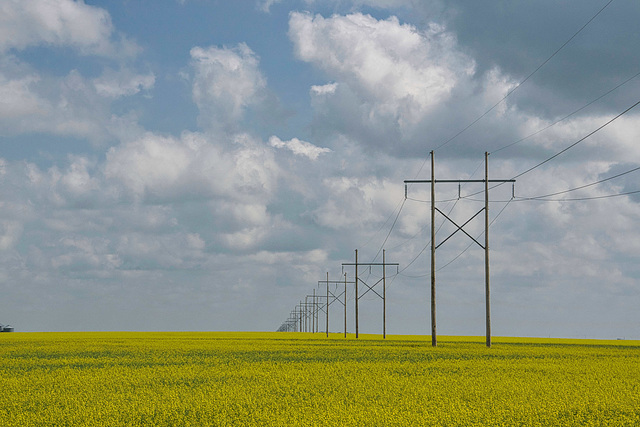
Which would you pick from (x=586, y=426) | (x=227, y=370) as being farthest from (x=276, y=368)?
(x=586, y=426)

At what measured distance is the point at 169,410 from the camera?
47.0 feet

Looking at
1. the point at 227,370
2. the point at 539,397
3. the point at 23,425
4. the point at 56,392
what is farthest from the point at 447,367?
the point at 23,425

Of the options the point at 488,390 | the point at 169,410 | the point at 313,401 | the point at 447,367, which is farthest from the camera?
the point at 447,367

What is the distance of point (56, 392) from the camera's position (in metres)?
18.4

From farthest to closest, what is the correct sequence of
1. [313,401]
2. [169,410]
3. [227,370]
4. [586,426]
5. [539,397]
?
[227,370] < [539,397] < [313,401] < [169,410] < [586,426]

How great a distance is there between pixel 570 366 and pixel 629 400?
12.7 meters

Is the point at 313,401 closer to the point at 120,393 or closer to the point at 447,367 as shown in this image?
the point at 120,393

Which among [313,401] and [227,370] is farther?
[227,370]

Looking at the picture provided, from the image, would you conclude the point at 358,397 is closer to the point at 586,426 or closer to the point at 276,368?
the point at 586,426

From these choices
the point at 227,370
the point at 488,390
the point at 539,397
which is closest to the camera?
the point at 539,397

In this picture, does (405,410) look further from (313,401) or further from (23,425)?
(23,425)

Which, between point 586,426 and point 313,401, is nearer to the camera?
point 586,426

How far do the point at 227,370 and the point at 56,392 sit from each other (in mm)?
8052

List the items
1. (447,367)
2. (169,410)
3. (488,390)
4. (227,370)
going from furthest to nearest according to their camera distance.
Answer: (447,367), (227,370), (488,390), (169,410)
